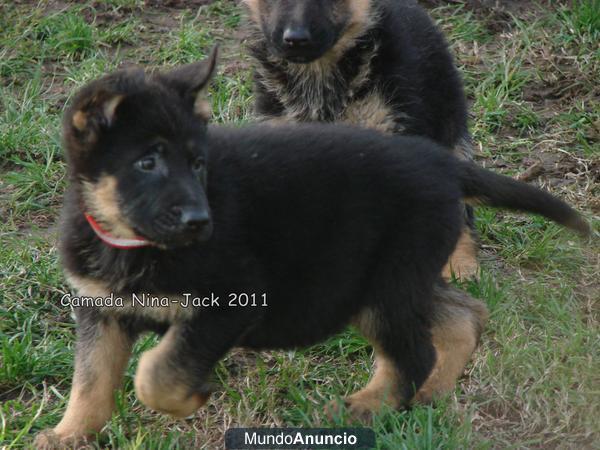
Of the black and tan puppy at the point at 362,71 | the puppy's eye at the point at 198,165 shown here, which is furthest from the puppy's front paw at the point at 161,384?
the black and tan puppy at the point at 362,71

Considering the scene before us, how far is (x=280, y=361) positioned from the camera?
192 inches

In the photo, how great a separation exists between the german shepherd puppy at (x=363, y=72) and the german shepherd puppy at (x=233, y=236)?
1.02 m

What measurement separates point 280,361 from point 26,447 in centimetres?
119

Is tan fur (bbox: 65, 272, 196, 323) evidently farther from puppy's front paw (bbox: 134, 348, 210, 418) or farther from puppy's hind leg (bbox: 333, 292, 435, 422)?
puppy's hind leg (bbox: 333, 292, 435, 422)

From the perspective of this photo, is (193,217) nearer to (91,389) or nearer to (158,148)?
(158,148)

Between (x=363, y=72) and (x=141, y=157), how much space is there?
2160mm

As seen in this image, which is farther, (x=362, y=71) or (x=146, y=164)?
(x=362, y=71)

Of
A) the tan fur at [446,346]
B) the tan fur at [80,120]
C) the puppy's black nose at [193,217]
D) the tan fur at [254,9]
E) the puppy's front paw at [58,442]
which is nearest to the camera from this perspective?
the puppy's black nose at [193,217]

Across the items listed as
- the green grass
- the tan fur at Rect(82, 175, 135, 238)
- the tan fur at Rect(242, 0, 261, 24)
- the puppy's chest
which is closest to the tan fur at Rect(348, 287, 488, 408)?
the green grass

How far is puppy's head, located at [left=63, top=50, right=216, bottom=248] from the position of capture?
380cm

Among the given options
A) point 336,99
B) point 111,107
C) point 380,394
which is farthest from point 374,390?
point 336,99

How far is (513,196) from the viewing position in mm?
4508

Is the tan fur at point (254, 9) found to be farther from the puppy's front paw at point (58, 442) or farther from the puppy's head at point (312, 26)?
the puppy's front paw at point (58, 442)

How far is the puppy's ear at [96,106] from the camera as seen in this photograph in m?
3.80
